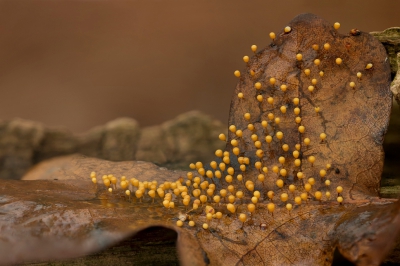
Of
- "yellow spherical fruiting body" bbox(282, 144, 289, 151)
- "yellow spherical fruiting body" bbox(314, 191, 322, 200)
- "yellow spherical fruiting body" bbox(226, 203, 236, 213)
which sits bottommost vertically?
"yellow spherical fruiting body" bbox(226, 203, 236, 213)

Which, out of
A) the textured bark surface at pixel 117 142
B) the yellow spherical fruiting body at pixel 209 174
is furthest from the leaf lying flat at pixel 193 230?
the textured bark surface at pixel 117 142

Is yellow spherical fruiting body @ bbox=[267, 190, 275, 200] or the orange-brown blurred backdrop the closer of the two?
yellow spherical fruiting body @ bbox=[267, 190, 275, 200]

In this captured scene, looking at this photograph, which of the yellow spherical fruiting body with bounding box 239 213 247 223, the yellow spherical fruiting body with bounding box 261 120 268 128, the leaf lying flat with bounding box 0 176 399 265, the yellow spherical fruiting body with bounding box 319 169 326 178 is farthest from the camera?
the yellow spherical fruiting body with bounding box 261 120 268 128

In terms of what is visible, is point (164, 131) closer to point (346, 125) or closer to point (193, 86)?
point (193, 86)

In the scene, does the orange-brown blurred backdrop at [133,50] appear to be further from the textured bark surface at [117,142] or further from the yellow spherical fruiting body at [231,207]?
the yellow spherical fruiting body at [231,207]

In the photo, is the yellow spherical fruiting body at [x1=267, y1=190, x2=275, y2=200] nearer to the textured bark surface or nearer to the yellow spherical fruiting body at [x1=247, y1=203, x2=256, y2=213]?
the yellow spherical fruiting body at [x1=247, y1=203, x2=256, y2=213]

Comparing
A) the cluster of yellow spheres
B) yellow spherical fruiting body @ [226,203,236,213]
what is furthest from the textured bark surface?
yellow spherical fruiting body @ [226,203,236,213]

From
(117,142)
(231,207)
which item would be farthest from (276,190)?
(117,142)
